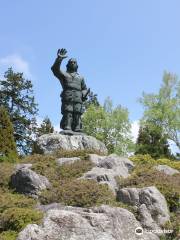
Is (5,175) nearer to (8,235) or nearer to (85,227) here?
(8,235)

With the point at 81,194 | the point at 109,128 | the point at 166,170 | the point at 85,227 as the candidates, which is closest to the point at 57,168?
the point at 81,194

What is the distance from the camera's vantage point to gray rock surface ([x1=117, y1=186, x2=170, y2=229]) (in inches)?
517

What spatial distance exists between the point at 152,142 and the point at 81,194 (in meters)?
29.6

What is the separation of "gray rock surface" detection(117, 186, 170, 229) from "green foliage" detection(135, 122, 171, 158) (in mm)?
26106

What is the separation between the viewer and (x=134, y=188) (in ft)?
46.1

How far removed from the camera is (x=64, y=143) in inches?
789

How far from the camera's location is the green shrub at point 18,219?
11.8 meters

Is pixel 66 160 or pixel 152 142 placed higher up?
pixel 152 142

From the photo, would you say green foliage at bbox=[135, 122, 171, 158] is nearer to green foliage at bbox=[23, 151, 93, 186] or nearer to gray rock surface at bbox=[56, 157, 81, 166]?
gray rock surface at bbox=[56, 157, 81, 166]

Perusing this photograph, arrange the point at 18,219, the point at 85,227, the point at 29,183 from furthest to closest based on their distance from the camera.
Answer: the point at 29,183 < the point at 18,219 < the point at 85,227

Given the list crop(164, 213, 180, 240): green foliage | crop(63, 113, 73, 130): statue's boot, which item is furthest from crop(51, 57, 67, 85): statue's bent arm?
crop(164, 213, 180, 240): green foliage

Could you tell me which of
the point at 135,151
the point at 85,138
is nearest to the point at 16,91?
the point at 135,151

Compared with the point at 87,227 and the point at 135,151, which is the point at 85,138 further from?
the point at 135,151

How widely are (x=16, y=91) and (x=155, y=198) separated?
3547 cm
